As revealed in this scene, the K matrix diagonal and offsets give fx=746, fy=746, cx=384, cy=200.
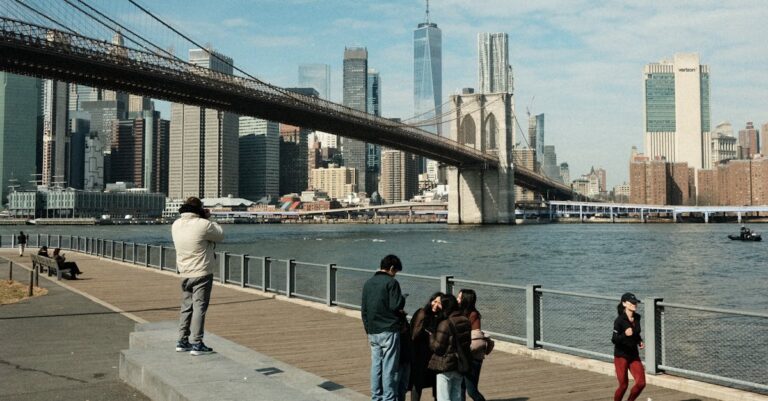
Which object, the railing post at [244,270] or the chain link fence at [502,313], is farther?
the railing post at [244,270]

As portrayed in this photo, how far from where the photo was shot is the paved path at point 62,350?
8039mm

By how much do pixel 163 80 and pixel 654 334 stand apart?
52696 mm

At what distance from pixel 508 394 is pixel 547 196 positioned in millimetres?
173140

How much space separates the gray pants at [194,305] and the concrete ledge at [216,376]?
0.93 feet

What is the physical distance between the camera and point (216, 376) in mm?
7055

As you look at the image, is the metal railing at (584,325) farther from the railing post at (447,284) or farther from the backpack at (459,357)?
the backpack at (459,357)

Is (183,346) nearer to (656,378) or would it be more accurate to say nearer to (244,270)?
(656,378)

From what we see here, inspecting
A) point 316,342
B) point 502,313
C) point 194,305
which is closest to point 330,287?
point 316,342

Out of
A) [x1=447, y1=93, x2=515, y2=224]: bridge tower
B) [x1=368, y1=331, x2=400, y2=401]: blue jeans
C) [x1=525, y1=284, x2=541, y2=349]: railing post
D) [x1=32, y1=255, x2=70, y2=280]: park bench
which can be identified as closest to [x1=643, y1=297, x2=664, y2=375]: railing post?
[x1=525, y1=284, x2=541, y2=349]: railing post

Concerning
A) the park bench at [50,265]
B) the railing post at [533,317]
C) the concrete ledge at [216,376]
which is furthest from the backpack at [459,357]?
the park bench at [50,265]

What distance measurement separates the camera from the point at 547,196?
581 feet

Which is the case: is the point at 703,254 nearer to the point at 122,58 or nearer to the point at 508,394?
the point at 122,58

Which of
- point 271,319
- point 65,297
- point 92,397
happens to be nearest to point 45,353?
point 92,397

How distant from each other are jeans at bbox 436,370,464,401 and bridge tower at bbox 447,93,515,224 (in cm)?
11235
